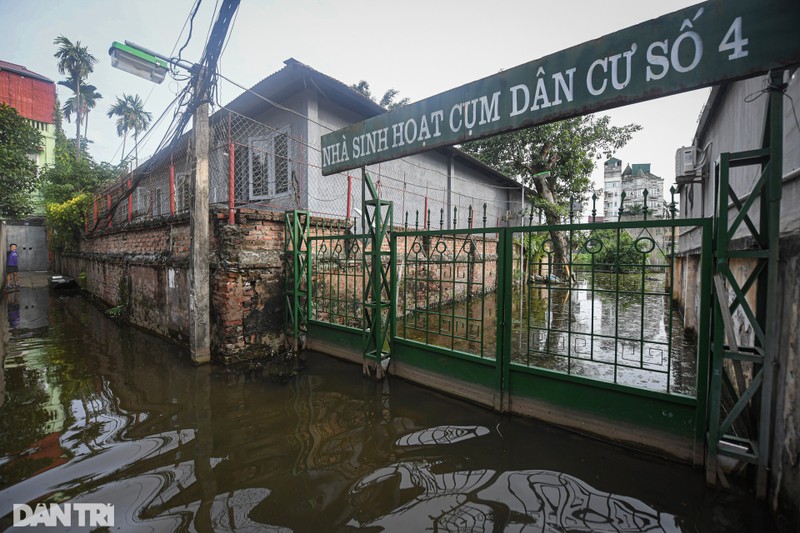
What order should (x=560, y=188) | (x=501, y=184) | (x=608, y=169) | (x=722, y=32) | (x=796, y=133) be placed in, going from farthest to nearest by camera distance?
1. (x=608, y=169)
2. (x=501, y=184)
3. (x=560, y=188)
4. (x=796, y=133)
5. (x=722, y=32)

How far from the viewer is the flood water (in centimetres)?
230

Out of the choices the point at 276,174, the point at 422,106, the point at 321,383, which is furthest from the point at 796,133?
the point at 276,174

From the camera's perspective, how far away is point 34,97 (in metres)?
28.5

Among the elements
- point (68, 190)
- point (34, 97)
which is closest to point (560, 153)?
point (68, 190)

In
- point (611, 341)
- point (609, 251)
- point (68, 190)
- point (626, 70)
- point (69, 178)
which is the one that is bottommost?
point (611, 341)

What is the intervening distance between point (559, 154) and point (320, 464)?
614 inches

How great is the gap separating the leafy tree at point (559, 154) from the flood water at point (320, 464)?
1249cm

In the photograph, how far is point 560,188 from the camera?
16.2 metres

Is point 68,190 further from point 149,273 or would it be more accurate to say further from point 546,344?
point 546,344

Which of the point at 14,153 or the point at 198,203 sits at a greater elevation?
the point at 14,153

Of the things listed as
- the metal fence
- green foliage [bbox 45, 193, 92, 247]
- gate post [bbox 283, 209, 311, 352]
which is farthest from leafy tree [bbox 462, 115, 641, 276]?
green foliage [bbox 45, 193, 92, 247]

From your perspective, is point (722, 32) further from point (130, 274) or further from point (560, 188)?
point (560, 188)

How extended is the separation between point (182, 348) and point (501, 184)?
1636 cm

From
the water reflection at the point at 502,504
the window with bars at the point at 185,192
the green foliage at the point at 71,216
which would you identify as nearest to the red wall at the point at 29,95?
the green foliage at the point at 71,216
